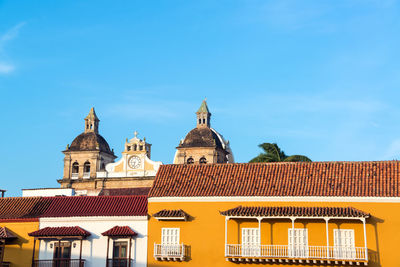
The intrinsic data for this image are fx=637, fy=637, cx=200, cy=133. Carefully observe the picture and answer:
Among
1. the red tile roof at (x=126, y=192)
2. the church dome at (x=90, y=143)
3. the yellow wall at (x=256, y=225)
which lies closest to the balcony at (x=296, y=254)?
the yellow wall at (x=256, y=225)

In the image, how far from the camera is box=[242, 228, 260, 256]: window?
100.0 ft

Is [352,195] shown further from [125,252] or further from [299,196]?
[125,252]

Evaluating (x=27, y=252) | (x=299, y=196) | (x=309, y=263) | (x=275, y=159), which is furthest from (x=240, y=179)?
(x=275, y=159)

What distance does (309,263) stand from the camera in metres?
29.7

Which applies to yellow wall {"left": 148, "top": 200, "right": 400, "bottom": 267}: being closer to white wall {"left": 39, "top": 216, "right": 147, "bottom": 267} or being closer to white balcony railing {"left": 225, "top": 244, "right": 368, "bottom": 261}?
white balcony railing {"left": 225, "top": 244, "right": 368, "bottom": 261}

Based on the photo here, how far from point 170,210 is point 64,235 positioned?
5.64 metres

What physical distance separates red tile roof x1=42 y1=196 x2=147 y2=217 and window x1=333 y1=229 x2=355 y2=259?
31.8ft

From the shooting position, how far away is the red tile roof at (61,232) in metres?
32.6

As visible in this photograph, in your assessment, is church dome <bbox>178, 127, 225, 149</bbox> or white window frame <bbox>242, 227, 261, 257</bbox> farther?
church dome <bbox>178, 127, 225, 149</bbox>

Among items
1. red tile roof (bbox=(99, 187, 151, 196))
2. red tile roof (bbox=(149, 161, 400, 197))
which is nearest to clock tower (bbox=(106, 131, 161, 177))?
red tile roof (bbox=(99, 187, 151, 196))

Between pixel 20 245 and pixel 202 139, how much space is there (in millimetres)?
33481

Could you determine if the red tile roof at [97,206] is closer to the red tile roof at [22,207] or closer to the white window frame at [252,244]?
the red tile roof at [22,207]

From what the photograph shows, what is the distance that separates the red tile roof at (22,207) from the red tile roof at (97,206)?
19.4 inches

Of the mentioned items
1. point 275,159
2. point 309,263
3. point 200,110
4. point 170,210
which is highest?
point 200,110
